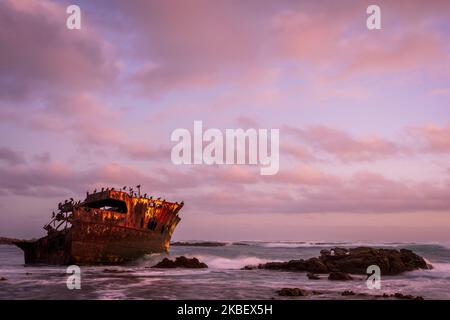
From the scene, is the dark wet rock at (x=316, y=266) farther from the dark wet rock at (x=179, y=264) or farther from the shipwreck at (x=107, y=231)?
the shipwreck at (x=107, y=231)

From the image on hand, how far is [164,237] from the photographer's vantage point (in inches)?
1569

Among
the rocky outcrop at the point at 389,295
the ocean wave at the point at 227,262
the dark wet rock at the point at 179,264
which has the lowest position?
the ocean wave at the point at 227,262

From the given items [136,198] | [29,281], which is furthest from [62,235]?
[29,281]

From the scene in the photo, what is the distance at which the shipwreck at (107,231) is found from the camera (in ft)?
106

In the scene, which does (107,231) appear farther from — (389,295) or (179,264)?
(389,295)

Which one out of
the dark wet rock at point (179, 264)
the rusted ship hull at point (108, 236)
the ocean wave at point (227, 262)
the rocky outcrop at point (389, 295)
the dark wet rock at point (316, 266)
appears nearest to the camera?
the rocky outcrop at point (389, 295)

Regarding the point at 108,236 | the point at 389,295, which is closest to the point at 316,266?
the point at 389,295

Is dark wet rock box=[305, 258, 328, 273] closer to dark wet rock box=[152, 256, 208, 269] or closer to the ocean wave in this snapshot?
the ocean wave

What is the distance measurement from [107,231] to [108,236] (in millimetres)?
437

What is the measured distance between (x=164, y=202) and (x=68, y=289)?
66.0 ft

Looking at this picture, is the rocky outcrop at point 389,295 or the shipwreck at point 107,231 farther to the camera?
the shipwreck at point 107,231

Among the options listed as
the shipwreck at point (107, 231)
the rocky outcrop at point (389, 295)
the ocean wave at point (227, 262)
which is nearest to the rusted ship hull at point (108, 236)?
the shipwreck at point (107, 231)
